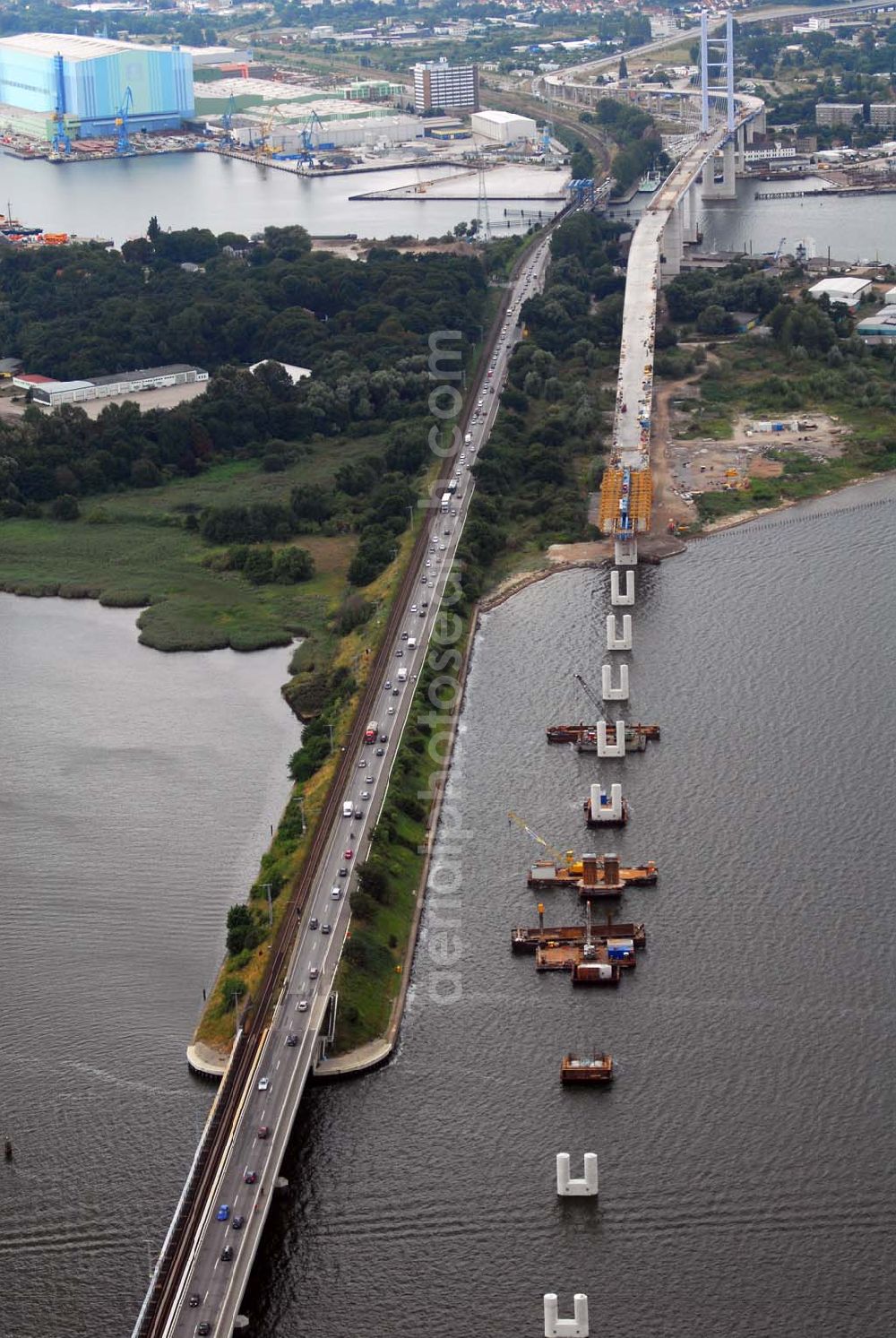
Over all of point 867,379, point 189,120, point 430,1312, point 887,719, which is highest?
point 189,120

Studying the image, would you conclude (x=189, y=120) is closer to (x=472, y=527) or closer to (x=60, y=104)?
(x=60, y=104)

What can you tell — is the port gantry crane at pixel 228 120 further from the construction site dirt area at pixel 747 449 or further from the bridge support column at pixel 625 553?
the bridge support column at pixel 625 553

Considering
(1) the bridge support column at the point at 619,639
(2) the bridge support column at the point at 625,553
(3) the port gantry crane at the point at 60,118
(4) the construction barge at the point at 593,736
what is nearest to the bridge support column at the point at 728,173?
(3) the port gantry crane at the point at 60,118

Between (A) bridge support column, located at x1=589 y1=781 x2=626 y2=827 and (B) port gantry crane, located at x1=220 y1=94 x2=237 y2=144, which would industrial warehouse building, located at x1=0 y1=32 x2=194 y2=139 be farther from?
(A) bridge support column, located at x1=589 y1=781 x2=626 y2=827

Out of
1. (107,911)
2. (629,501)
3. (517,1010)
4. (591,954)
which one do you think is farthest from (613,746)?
(629,501)

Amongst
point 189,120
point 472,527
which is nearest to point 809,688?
point 472,527
